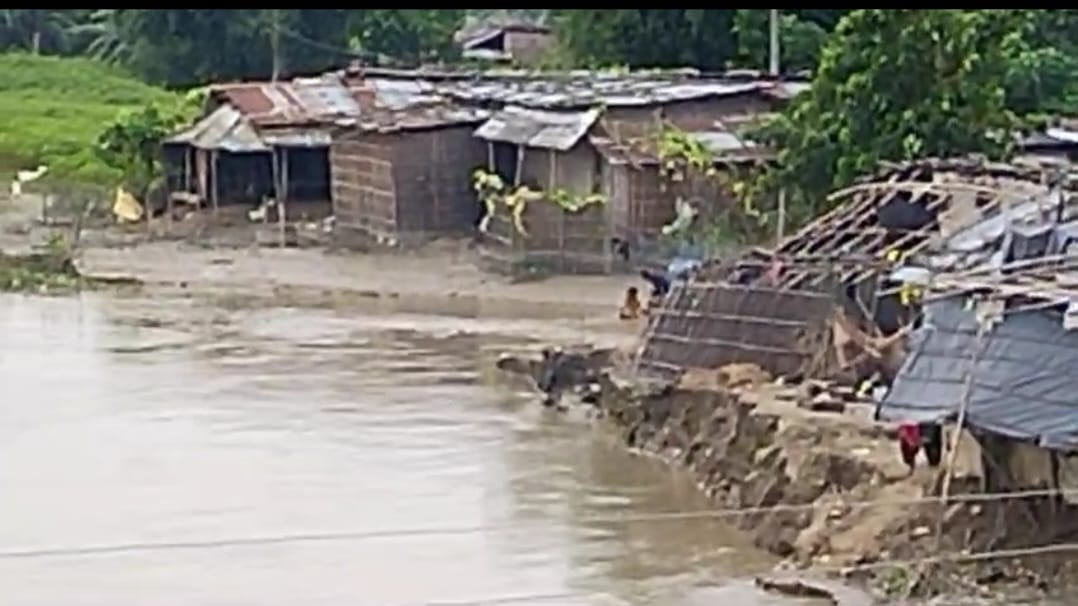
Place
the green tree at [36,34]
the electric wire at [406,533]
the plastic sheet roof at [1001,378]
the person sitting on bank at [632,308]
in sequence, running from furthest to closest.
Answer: the green tree at [36,34] → the person sitting on bank at [632,308] → the electric wire at [406,533] → the plastic sheet roof at [1001,378]

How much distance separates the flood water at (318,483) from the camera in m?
11.1

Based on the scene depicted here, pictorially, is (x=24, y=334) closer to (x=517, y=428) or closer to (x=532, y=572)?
(x=517, y=428)

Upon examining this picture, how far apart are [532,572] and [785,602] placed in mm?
1588

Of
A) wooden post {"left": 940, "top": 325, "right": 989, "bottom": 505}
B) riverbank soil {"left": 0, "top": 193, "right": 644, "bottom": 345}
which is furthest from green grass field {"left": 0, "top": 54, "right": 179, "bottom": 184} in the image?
wooden post {"left": 940, "top": 325, "right": 989, "bottom": 505}

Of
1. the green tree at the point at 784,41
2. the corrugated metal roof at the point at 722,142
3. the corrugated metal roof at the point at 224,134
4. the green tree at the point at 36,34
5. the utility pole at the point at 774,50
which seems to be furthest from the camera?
the green tree at the point at 36,34

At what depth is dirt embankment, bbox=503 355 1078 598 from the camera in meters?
10.2

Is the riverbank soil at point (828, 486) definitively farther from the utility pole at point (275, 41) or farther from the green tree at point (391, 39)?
the green tree at point (391, 39)

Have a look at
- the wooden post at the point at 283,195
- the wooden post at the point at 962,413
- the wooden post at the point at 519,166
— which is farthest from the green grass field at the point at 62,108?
the wooden post at the point at 962,413

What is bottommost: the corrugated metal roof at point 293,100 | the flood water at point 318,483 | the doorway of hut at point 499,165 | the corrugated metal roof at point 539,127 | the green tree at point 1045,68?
the flood water at point 318,483

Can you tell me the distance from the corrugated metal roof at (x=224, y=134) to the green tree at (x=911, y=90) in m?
11.2

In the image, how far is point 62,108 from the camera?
120 feet

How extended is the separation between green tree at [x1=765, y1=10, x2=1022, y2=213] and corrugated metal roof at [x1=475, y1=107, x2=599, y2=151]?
5354 mm

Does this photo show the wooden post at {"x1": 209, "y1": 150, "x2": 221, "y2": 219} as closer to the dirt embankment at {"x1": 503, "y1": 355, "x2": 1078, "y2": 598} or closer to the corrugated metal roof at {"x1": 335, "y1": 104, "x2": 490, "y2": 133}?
the corrugated metal roof at {"x1": 335, "y1": 104, "x2": 490, "y2": 133}

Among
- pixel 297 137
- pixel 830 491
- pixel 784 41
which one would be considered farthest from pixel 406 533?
pixel 784 41
